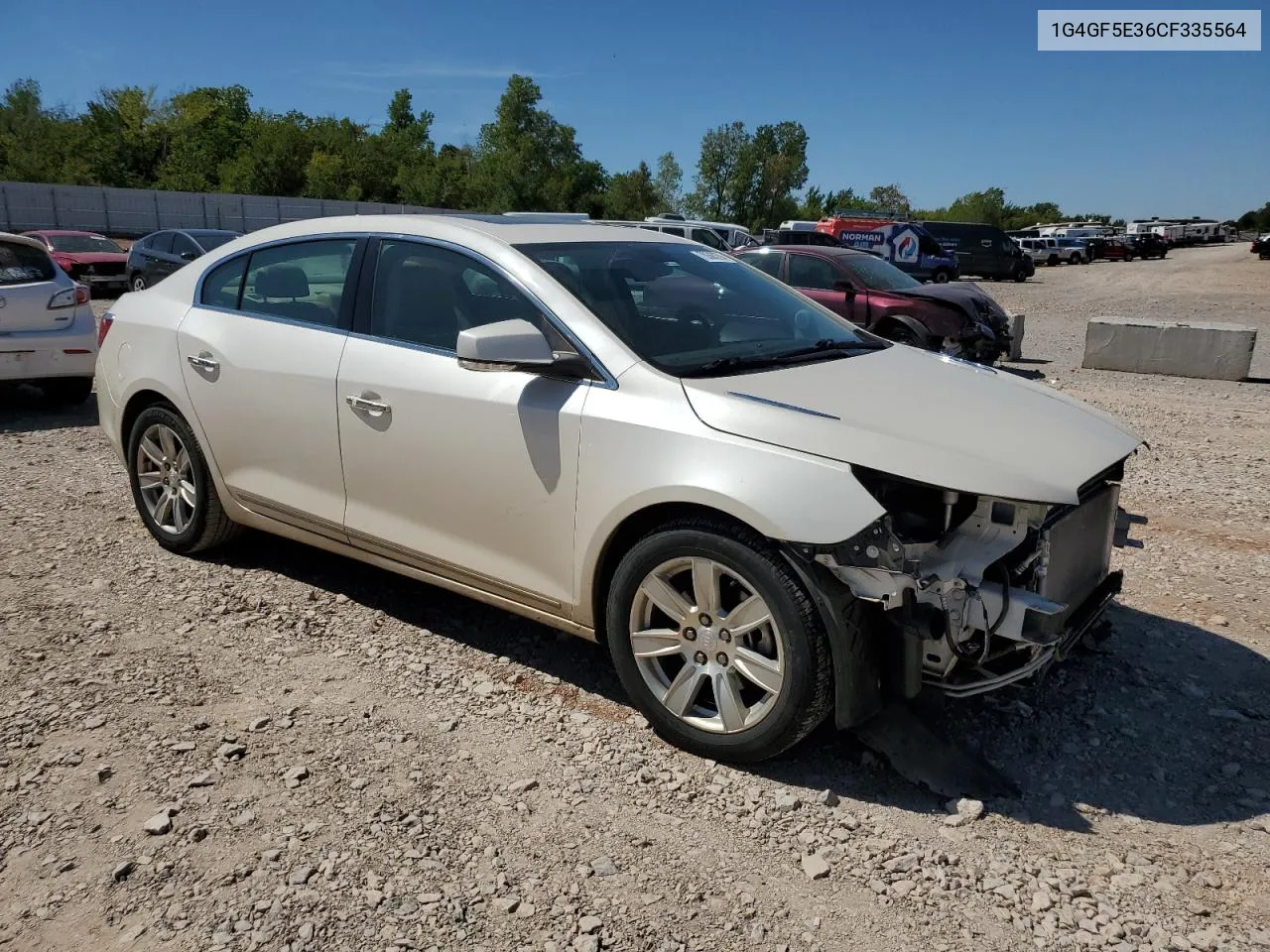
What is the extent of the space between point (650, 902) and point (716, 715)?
0.76 metres

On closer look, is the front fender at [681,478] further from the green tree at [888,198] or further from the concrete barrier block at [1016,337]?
the green tree at [888,198]

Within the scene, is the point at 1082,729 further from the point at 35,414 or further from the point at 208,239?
the point at 208,239

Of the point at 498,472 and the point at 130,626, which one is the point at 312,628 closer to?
the point at 130,626

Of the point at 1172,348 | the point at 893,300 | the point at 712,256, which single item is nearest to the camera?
the point at 712,256

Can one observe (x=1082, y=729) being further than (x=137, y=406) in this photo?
No

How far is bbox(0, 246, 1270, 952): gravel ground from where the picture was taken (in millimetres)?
2547

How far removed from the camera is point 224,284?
4.75 metres

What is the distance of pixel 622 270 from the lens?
3.90m

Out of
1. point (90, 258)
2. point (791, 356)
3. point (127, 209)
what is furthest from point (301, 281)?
point (127, 209)

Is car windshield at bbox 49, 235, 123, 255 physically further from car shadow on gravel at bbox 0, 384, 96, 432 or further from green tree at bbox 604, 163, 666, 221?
green tree at bbox 604, 163, 666, 221

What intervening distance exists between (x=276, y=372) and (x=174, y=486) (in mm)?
1224

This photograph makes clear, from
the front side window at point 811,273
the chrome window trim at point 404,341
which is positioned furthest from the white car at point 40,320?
the front side window at point 811,273

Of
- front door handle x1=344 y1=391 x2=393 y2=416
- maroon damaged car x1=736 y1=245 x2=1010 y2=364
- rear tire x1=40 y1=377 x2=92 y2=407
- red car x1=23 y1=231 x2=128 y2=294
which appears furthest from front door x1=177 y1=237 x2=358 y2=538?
red car x1=23 y1=231 x2=128 y2=294

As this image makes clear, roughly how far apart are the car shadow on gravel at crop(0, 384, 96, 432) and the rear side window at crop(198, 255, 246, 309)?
4.65 m
